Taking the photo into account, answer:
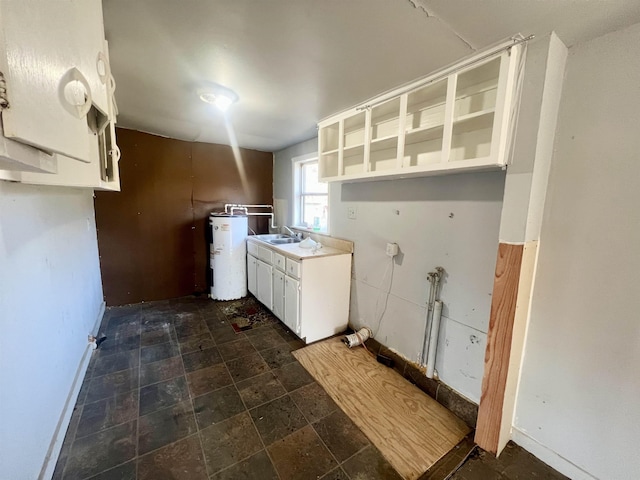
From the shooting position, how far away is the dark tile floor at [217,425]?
4.47 ft

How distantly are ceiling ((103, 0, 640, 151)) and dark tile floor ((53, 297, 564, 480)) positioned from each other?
7.07ft

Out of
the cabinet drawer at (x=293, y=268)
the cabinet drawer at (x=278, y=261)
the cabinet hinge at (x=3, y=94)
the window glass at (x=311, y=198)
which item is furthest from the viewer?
the window glass at (x=311, y=198)

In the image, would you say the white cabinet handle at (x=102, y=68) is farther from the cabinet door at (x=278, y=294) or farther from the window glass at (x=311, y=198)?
the window glass at (x=311, y=198)

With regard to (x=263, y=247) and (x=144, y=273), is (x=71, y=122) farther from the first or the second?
(x=144, y=273)

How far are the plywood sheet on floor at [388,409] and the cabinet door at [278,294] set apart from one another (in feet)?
1.74

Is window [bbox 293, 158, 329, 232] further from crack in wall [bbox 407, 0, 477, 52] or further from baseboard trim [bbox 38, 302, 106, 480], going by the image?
baseboard trim [bbox 38, 302, 106, 480]

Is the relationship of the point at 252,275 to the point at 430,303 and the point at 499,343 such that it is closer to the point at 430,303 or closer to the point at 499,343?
the point at 430,303

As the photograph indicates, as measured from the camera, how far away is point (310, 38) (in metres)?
1.28

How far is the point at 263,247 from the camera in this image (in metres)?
3.14

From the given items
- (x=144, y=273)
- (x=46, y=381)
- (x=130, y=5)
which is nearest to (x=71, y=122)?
(x=130, y=5)

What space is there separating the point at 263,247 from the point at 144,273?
1621mm

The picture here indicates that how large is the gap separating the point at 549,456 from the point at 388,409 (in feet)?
2.82

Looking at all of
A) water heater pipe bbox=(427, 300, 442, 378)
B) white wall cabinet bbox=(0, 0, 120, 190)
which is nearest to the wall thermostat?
water heater pipe bbox=(427, 300, 442, 378)

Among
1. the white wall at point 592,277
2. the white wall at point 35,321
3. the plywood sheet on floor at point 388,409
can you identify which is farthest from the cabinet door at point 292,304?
the white wall at point 592,277
